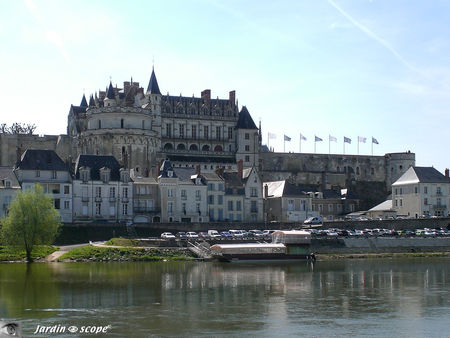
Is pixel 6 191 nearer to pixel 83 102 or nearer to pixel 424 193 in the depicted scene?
pixel 424 193

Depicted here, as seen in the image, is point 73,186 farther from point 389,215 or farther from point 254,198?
point 389,215

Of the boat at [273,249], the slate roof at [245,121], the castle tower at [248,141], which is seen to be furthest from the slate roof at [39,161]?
the slate roof at [245,121]

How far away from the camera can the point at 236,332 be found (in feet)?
94.5

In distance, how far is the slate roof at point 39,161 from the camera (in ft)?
240

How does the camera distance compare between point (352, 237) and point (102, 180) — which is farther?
point (102, 180)

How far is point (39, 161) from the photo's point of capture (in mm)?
73812

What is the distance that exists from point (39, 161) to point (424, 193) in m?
45.8

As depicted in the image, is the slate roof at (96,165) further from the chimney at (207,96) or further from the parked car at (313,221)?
the chimney at (207,96)

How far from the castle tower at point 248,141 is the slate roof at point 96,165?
37.0m

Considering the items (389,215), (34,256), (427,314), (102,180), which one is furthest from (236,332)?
(389,215)

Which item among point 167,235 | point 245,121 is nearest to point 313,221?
point 167,235

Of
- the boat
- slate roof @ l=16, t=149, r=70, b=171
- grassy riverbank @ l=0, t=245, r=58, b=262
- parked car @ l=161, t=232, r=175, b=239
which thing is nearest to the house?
the boat

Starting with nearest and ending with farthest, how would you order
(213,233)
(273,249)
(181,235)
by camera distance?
(273,249)
(181,235)
(213,233)

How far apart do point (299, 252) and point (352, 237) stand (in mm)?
9038
